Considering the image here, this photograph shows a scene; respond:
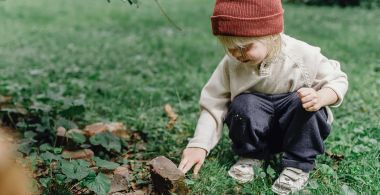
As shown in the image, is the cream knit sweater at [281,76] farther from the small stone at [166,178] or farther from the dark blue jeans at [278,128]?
the small stone at [166,178]

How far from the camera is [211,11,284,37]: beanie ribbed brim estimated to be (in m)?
2.30

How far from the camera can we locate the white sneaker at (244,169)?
2.52 metres

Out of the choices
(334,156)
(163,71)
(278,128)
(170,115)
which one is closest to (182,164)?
(278,128)

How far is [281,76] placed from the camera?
8.30 ft

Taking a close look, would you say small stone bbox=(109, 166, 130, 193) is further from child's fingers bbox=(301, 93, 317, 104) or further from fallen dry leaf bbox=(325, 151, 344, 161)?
fallen dry leaf bbox=(325, 151, 344, 161)

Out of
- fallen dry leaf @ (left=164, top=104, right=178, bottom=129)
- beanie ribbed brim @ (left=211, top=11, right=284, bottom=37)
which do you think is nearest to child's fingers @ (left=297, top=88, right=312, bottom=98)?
beanie ribbed brim @ (left=211, top=11, right=284, bottom=37)

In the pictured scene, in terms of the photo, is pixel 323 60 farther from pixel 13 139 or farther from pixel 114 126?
pixel 13 139

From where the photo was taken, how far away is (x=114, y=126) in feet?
10.5

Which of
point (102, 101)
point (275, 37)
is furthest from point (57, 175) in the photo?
point (102, 101)

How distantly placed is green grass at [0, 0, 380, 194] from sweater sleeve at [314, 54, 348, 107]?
1.22ft

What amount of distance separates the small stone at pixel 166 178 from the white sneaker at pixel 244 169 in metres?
0.32

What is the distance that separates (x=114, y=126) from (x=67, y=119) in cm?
29

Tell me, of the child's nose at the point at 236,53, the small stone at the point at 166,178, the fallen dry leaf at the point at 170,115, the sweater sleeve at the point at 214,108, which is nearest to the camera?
the small stone at the point at 166,178

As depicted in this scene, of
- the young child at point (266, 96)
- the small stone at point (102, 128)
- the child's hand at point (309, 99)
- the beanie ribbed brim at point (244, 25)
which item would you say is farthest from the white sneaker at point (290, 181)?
the small stone at point (102, 128)
